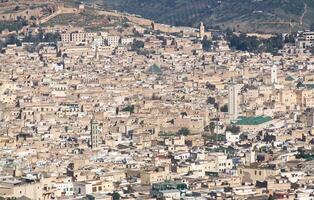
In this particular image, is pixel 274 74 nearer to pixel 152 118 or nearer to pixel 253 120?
pixel 253 120

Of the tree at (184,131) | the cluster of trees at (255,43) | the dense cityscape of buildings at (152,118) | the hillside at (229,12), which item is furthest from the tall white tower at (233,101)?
the hillside at (229,12)

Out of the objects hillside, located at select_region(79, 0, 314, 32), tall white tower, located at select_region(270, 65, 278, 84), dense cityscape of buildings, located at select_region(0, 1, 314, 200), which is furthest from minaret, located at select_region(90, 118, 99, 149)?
hillside, located at select_region(79, 0, 314, 32)

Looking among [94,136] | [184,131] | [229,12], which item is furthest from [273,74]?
[229,12]

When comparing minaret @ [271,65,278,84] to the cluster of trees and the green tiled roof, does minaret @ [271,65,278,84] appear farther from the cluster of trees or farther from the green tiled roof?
the cluster of trees

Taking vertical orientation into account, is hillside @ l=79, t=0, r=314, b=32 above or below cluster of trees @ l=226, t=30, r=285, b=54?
above

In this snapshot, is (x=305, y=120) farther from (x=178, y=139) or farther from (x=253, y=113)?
(x=178, y=139)

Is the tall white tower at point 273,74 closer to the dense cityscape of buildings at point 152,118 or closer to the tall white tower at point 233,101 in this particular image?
the dense cityscape of buildings at point 152,118

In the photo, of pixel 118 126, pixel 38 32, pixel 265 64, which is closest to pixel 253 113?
pixel 118 126
